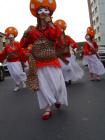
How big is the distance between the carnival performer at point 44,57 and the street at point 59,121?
1.32 feet

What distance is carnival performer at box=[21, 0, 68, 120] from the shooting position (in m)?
8.10

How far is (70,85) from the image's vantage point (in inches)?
551

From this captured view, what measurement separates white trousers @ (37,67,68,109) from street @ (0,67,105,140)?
32 cm

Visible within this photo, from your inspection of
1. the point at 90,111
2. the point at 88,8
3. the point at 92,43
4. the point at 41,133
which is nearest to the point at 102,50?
the point at 92,43

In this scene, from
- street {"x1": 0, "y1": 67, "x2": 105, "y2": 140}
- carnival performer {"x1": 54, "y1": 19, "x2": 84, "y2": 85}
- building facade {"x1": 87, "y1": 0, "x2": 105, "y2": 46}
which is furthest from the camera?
building facade {"x1": 87, "y1": 0, "x2": 105, "y2": 46}

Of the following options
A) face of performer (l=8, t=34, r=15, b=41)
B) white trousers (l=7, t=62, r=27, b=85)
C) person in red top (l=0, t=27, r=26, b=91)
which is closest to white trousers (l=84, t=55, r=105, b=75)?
white trousers (l=7, t=62, r=27, b=85)

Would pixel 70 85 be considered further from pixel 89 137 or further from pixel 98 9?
pixel 98 9

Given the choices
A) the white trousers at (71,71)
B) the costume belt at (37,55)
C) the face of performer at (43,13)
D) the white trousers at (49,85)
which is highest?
the face of performer at (43,13)

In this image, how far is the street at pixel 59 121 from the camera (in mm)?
6661

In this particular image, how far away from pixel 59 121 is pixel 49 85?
89 cm

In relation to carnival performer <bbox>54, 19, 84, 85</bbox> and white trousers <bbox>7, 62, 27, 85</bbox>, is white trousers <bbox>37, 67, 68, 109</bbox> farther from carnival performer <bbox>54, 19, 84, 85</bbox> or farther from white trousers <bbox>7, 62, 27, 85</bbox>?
white trousers <bbox>7, 62, 27, 85</bbox>

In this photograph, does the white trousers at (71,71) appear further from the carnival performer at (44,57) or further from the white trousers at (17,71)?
the carnival performer at (44,57)

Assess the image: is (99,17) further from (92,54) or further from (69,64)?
(69,64)

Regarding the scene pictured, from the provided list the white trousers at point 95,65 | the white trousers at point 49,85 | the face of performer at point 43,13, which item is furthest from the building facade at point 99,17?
the face of performer at point 43,13
